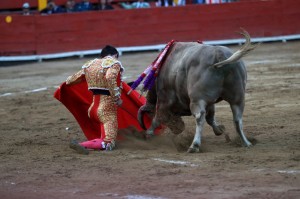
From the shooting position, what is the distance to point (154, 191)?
5070 mm

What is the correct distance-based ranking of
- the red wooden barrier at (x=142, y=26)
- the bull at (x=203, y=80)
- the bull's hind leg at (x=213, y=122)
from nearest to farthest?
1. the bull at (x=203, y=80)
2. the bull's hind leg at (x=213, y=122)
3. the red wooden barrier at (x=142, y=26)

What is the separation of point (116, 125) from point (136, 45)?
471 inches

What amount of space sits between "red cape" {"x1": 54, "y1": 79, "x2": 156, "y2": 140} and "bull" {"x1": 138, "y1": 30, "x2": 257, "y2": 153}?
0.86 m

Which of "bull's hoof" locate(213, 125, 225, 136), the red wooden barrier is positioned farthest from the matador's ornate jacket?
the red wooden barrier

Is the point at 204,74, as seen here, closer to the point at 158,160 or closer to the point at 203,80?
the point at 203,80

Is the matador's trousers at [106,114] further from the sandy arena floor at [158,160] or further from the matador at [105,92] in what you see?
the sandy arena floor at [158,160]

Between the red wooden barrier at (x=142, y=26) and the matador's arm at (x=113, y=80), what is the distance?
1140 cm

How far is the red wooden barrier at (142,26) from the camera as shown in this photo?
59.7 feet

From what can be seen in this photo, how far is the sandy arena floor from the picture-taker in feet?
16.8


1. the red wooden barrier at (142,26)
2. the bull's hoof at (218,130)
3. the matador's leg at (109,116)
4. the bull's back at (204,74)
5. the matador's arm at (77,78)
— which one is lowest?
the red wooden barrier at (142,26)

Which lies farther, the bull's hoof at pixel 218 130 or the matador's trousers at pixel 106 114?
the bull's hoof at pixel 218 130

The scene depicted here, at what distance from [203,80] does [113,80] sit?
1042mm

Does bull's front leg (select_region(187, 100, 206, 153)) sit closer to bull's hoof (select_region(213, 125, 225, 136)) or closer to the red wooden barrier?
bull's hoof (select_region(213, 125, 225, 136))

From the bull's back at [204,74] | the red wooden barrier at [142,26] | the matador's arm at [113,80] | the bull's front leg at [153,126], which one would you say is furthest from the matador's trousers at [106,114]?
the red wooden barrier at [142,26]
